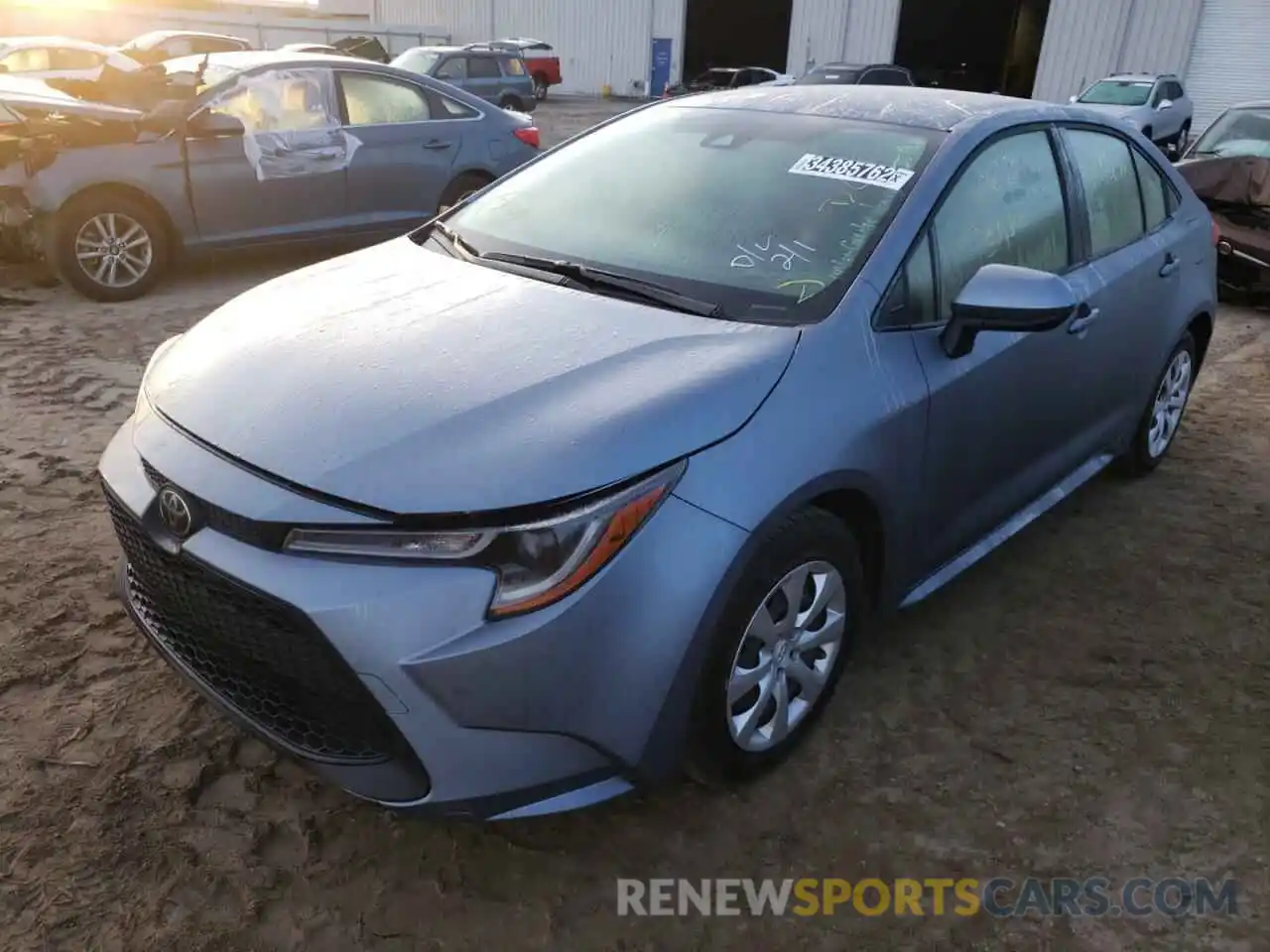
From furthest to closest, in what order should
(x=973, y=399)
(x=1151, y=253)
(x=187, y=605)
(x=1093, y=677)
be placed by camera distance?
(x=1151, y=253)
(x=1093, y=677)
(x=973, y=399)
(x=187, y=605)

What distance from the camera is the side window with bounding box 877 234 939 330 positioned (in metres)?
2.47

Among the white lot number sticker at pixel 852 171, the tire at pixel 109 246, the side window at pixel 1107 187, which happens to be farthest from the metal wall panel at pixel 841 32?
the white lot number sticker at pixel 852 171

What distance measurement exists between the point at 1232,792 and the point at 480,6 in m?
35.3

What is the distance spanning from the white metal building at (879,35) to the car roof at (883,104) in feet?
78.7

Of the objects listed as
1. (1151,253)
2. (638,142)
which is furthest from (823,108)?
(1151,253)

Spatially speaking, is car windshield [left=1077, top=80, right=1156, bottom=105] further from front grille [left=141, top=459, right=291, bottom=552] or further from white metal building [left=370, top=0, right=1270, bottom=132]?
front grille [left=141, top=459, right=291, bottom=552]

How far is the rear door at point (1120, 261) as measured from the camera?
10.8 feet

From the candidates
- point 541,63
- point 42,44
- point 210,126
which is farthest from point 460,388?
point 541,63

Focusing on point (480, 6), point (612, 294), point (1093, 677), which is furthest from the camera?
point (480, 6)

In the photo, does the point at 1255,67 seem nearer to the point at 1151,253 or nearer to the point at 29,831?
the point at 1151,253

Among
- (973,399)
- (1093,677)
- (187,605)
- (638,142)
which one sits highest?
(638,142)

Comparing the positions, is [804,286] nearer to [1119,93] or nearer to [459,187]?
[459,187]

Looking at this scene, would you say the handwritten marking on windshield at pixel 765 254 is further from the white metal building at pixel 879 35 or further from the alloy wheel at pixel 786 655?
the white metal building at pixel 879 35

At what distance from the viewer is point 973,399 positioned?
2713 millimetres
